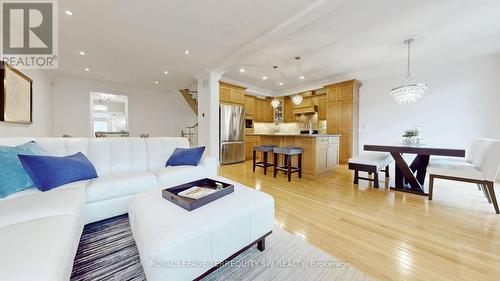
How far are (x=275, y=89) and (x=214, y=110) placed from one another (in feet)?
10.5

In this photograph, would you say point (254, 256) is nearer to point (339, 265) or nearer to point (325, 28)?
point (339, 265)

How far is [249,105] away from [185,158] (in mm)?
4182

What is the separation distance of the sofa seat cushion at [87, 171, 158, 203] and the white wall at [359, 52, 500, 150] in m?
5.55

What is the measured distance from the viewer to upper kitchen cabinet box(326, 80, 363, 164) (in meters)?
5.11

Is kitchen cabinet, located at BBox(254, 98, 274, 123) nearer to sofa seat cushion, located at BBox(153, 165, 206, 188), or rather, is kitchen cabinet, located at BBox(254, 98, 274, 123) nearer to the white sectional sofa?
the white sectional sofa

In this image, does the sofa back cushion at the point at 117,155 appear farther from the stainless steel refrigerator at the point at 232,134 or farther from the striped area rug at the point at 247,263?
the stainless steel refrigerator at the point at 232,134

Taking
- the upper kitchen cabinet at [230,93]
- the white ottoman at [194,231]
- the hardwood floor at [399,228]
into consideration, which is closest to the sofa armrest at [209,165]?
the hardwood floor at [399,228]

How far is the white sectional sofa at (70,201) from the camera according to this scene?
74 cm

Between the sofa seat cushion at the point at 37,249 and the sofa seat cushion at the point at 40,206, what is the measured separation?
2.7 inches

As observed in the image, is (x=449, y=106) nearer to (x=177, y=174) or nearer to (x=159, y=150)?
(x=177, y=174)

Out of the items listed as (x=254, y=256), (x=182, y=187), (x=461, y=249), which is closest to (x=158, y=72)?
(x=182, y=187)

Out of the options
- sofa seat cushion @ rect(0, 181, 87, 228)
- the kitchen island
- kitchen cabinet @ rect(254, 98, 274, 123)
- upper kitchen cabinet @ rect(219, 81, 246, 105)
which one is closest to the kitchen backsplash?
kitchen cabinet @ rect(254, 98, 274, 123)

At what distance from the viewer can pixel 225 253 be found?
1.15m

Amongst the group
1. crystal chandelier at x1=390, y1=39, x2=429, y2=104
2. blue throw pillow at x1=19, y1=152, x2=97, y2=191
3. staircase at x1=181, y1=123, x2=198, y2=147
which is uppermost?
crystal chandelier at x1=390, y1=39, x2=429, y2=104
